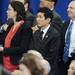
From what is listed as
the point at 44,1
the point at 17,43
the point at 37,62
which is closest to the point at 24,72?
the point at 37,62

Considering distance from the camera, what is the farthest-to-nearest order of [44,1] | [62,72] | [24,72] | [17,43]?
[44,1] → [62,72] → [17,43] → [24,72]

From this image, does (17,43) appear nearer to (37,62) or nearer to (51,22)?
(51,22)

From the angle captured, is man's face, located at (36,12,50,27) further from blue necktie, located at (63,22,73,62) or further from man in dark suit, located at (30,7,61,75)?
blue necktie, located at (63,22,73,62)

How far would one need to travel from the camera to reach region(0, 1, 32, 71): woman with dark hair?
21.8 feet

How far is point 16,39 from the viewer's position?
6.72m

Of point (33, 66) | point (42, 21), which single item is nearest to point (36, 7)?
point (42, 21)

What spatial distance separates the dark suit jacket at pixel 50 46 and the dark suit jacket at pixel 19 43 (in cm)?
22

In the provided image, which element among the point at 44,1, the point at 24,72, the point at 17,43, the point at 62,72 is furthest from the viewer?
the point at 44,1

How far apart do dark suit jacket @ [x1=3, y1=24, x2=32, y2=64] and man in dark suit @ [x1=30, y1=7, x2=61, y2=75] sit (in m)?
0.24

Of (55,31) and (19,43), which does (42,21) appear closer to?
(55,31)

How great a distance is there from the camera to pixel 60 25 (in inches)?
286

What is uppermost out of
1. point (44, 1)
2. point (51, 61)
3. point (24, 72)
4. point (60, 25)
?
point (44, 1)

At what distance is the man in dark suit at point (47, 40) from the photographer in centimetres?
687

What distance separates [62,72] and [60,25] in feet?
2.44
